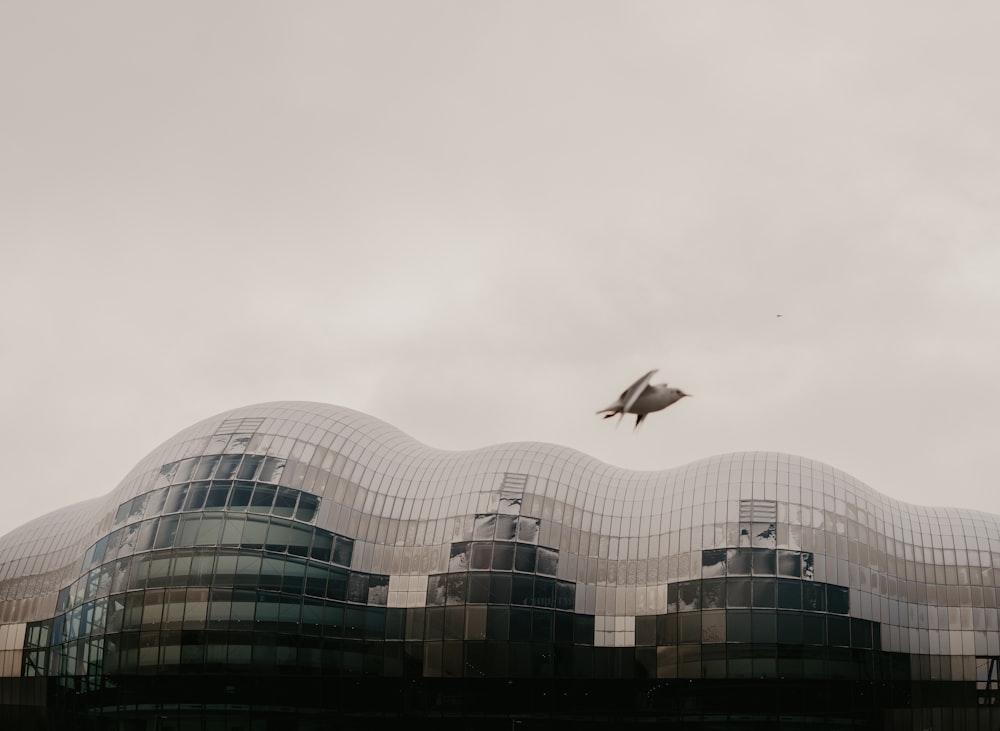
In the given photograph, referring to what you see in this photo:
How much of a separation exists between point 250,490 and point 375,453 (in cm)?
1115

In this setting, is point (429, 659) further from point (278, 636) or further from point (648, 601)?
point (648, 601)

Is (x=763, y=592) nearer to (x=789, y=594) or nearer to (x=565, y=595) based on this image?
(x=789, y=594)

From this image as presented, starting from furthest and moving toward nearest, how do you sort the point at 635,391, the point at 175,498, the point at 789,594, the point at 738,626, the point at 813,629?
the point at 175,498 → the point at 789,594 → the point at 738,626 → the point at 813,629 → the point at 635,391

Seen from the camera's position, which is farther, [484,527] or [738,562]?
[484,527]

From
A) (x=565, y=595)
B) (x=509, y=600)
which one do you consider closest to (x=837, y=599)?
(x=565, y=595)

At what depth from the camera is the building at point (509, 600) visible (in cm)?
6506

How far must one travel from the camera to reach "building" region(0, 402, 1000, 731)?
65.1 m

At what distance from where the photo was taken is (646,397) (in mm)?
27562

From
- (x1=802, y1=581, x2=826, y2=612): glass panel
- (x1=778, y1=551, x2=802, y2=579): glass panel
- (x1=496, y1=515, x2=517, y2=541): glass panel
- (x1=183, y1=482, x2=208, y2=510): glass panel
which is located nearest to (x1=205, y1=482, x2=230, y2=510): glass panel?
(x1=183, y1=482, x2=208, y2=510): glass panel

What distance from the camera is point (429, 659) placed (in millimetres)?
67062

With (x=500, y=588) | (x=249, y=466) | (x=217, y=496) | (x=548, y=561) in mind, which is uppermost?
(x=249, y=466)

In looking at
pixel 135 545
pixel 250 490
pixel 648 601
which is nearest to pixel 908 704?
pixel 648 601

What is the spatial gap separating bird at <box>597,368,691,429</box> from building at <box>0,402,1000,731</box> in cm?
4241

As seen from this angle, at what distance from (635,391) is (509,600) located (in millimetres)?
42967
